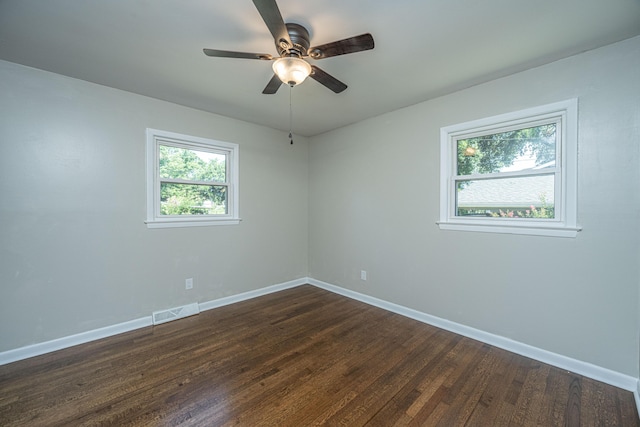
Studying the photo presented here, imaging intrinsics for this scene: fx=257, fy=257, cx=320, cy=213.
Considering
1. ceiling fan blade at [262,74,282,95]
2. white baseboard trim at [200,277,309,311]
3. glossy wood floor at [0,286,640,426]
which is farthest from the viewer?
white baseboard trim at [200,277,309,311]

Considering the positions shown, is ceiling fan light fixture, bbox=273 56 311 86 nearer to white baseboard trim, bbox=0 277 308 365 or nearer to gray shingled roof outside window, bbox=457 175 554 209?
gray shingled roof outside window, bbox=457 175 554 209

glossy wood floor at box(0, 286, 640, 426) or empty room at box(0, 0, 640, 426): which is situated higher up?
empty room at box(0, 0, 640, 426)

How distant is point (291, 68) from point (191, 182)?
2.15 meters

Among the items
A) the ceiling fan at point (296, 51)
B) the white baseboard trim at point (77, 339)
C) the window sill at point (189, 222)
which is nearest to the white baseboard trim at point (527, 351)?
the window sill at point (189, 222)

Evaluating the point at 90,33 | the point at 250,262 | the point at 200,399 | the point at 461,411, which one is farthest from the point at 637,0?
the point at 250,262

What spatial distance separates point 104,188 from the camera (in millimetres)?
2617

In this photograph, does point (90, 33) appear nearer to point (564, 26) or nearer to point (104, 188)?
point (104, 188)

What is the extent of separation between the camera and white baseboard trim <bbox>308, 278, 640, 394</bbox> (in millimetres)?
1881

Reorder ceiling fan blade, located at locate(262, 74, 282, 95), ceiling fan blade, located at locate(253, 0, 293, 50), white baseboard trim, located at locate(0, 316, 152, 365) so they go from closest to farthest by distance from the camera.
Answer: ceiling fan blade, located at locate(253, 0, 293, 50)
ceiling fan blade, located at locate(262, 74, 282, 95)
white baseboard trim, located at locate(0, 316, 152, 365)

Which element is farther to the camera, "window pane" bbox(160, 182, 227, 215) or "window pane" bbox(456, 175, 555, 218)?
"window pane" bbox(160, 182, 227, 215)

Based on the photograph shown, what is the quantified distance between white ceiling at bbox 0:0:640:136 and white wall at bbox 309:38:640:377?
261 mm

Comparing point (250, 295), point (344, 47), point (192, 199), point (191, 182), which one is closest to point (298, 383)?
point (250, 295)

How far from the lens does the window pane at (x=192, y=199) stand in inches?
121

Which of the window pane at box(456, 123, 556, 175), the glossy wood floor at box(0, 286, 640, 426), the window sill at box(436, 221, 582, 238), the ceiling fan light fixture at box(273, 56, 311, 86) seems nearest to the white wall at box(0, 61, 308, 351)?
the glossy wood floor at box(0, 286, 640, 426)
